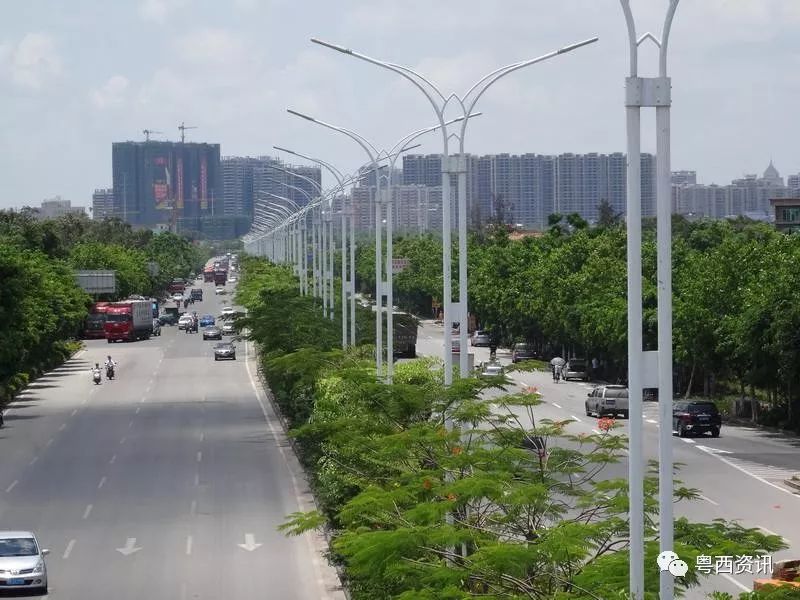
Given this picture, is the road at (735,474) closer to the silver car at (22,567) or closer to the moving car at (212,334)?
the silver car at (22,567)

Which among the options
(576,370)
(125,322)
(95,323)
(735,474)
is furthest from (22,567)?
(95,323)

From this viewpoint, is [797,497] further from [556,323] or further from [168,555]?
[556,323]

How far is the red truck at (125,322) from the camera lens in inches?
4333

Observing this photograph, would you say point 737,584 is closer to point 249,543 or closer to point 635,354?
point 249,543

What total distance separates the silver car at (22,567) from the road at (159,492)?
442 mm

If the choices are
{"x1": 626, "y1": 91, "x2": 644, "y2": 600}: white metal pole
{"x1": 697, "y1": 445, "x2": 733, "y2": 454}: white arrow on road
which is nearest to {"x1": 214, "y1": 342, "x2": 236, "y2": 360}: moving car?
{"x1": 697, "y1": 445, "x2": 733, "y2": 454}: white arrow on road

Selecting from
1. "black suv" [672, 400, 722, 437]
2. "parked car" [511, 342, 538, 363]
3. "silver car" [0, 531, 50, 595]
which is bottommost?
"silver car" [0, 531, 50, 595]

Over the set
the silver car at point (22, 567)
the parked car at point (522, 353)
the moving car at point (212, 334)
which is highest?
the moving car at point (212, 334)

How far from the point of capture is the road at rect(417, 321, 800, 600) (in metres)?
31.6

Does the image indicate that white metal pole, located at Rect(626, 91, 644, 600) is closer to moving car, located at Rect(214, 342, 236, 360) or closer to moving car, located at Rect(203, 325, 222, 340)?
moving car, located at Rect(214, 342, 236, 360)

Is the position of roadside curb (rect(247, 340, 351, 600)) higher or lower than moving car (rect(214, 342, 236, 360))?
lower

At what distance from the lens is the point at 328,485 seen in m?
29.3

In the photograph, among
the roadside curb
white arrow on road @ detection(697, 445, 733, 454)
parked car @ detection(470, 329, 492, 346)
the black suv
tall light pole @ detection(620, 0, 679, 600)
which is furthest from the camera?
parked car @ detection(470, 329, 492, 346)

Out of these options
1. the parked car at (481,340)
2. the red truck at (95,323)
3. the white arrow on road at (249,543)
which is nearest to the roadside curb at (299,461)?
the white arrow on road at (249,543)
